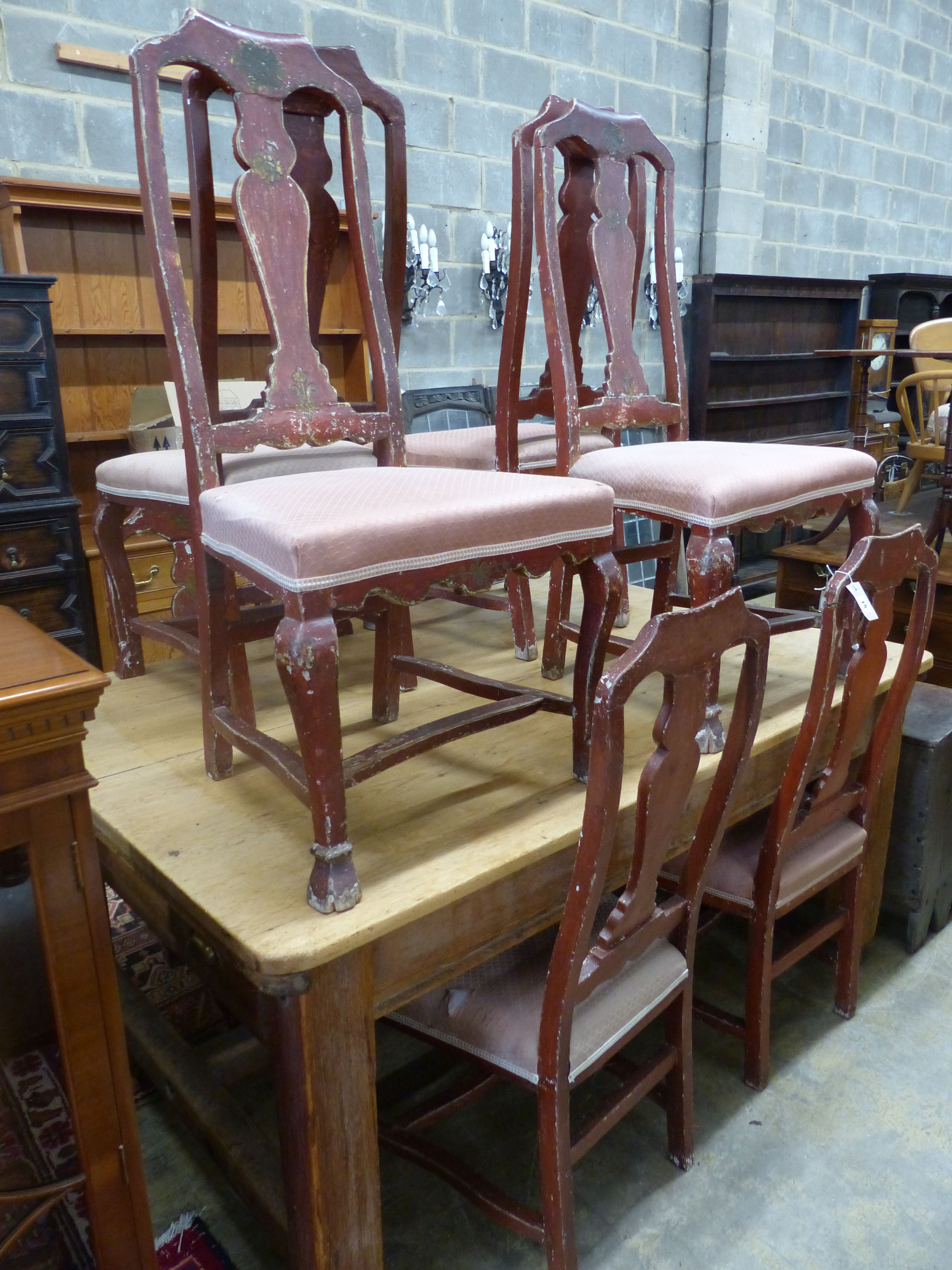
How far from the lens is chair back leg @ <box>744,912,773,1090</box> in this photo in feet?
4.66

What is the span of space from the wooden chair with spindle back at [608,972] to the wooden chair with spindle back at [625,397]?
1.07 ft

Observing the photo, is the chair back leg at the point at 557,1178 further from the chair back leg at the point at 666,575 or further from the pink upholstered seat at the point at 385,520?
the chair back leg at the point at 666,575

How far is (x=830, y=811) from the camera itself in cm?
145

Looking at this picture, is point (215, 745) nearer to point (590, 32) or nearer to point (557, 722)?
point (557, 722)

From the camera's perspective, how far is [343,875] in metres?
0.99

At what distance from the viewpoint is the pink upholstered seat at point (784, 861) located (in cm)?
144

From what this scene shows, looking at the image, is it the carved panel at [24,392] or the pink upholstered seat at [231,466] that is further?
the carved panel at [24,392]

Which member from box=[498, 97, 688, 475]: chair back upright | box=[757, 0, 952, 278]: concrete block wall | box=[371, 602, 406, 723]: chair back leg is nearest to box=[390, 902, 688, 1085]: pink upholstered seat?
box=[371, 602, 406, 723]: chair back leg

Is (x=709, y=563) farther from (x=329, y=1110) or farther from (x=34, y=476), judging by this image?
(x=34, y=476)

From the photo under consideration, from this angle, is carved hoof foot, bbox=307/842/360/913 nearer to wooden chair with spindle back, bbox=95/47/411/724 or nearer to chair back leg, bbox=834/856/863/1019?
wooden chair with spindle back, bbox=95/47/411/724

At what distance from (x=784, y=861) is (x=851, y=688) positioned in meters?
0.30

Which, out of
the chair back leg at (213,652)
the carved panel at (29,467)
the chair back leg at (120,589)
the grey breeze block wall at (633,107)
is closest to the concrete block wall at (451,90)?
the grey breeze block wall at (633,107)

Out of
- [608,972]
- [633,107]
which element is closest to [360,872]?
[608,972]

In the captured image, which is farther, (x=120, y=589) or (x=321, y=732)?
(x=120, y=589)
